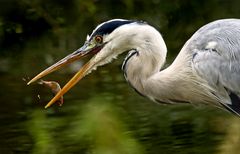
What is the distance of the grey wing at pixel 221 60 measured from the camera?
227 inches

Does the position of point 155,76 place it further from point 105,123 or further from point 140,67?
point 105,123

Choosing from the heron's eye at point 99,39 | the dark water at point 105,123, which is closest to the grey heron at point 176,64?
the heron's eye at point 99,39

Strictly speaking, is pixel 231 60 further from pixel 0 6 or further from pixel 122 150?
pixel 0 6

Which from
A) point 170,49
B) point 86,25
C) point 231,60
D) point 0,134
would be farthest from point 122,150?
point 86,25

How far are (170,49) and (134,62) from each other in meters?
5.51

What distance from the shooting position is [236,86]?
5.84m

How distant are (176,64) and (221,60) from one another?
32cm

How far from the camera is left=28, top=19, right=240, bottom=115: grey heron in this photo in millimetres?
5734

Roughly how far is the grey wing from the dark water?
0.39m

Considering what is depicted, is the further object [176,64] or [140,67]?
[176,64]

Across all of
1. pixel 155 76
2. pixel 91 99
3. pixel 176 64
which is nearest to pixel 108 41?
pixel 155 76

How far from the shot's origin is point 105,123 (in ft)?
18.5

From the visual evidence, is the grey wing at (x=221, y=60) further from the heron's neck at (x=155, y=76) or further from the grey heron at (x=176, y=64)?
the heron's neck at (x=155, y=76)

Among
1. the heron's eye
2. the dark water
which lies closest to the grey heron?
the heron's eye
